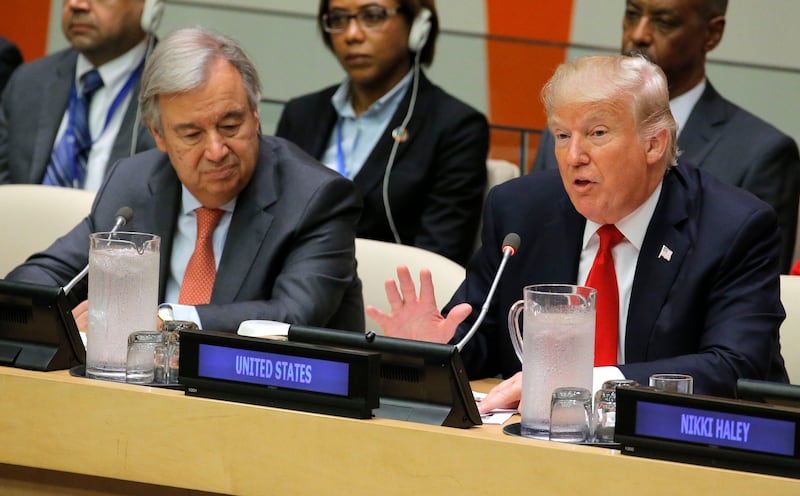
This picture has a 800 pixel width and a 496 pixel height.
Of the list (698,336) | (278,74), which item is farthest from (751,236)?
(278,74)

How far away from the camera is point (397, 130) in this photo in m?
4.22

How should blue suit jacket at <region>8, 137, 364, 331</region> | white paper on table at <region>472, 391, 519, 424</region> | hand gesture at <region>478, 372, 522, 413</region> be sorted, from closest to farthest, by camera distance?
white paper on table at <region>472, 391, 519, 424</region>
hand gesture at <region>478, 372, 522, 413</region>
blue suit jacket at <region>8, 137, 364, 331</region>

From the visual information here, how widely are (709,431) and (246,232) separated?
1483 mm

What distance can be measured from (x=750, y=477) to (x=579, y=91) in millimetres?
1042

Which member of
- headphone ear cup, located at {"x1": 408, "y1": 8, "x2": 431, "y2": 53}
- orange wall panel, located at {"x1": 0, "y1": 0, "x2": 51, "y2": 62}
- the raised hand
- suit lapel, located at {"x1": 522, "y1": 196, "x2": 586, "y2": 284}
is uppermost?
orange wall panel, located at {"x1": 0, "y1": 0, "x2": 51, "y2": 62}

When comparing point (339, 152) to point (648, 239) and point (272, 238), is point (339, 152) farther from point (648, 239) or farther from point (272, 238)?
point (648, 239)

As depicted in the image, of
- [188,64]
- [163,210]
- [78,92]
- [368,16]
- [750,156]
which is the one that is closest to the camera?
[188,64]

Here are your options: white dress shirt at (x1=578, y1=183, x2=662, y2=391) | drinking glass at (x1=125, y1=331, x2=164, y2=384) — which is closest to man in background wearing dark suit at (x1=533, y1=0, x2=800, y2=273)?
white dress shirt at (x1=578, y1=183, x2=662, y2=391)

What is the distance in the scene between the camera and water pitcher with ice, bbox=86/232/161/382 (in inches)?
85.1

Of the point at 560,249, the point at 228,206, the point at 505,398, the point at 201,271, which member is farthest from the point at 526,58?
the point at 505,398

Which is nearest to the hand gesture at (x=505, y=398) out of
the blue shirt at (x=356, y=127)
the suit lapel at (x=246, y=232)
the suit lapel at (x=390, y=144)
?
the suit lapel at (x=246, y=232)

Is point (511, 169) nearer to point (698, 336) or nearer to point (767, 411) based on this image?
point (698, 336)

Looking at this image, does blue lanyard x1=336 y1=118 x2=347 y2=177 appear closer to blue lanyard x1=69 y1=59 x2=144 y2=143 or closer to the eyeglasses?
the eyeglasses

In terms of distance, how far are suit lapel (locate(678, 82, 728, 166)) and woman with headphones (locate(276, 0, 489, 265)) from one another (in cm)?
66
